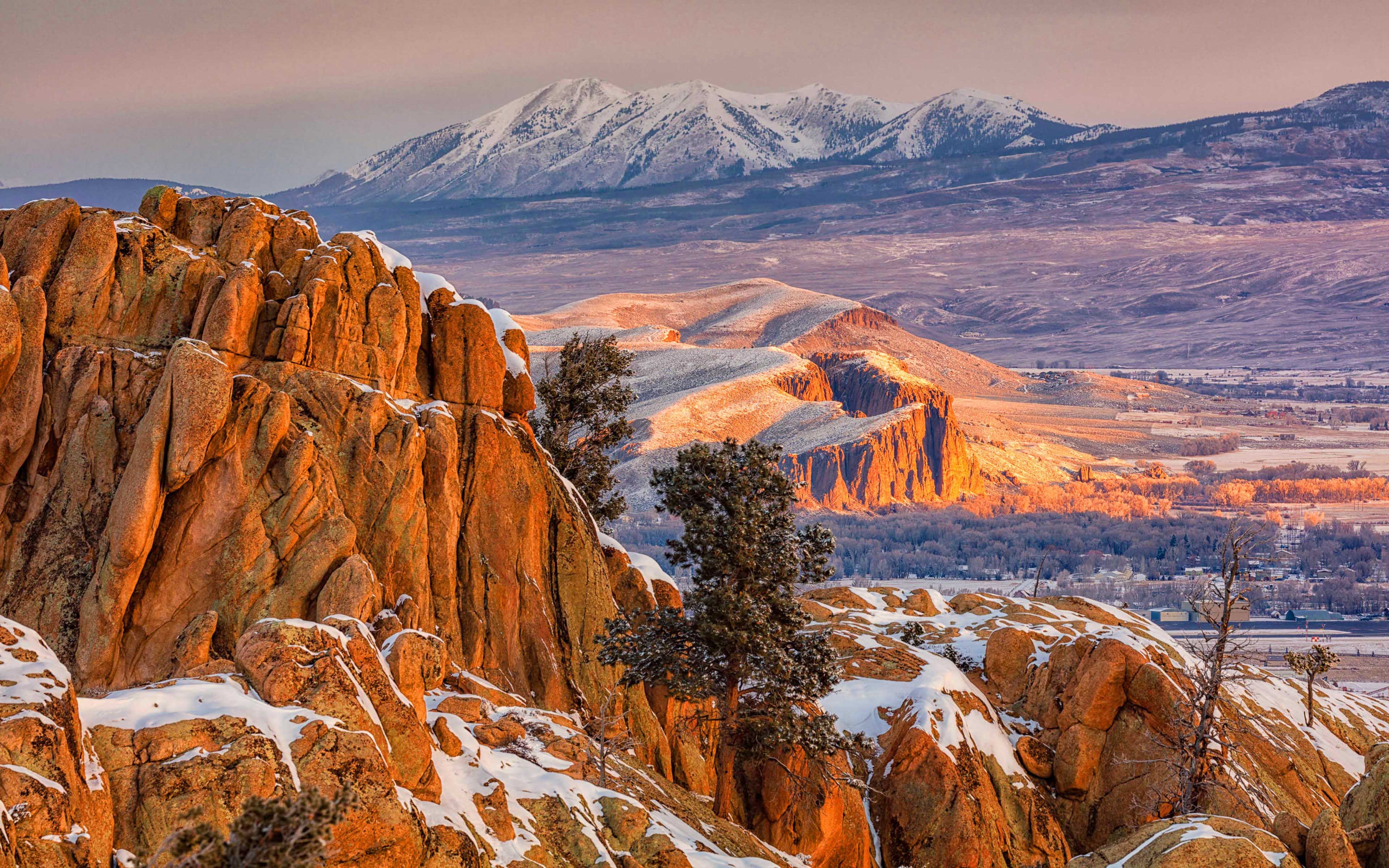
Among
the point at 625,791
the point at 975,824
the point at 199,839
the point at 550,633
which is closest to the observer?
the point at 199,839

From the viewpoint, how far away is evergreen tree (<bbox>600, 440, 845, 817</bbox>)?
33.3 m

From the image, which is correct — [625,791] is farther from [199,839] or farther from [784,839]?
[199,839]

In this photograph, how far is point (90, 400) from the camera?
93.0ft

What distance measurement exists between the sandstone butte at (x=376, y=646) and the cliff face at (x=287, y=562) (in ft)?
0.24

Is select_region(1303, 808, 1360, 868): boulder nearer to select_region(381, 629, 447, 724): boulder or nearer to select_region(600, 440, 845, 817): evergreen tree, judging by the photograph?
select_region(600, 440, 845, 817): evergreen tree

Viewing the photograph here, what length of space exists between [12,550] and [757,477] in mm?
18251

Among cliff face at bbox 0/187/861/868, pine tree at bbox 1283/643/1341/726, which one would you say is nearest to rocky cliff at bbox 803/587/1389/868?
pine tree at bbox 1283/643/1341/726

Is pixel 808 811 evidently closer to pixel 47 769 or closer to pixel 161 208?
pixel 47 769

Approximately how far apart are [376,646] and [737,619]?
12.1 metres

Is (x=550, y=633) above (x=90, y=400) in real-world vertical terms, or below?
below

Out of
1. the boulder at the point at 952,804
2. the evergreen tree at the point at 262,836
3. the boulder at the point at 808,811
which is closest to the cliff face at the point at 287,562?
the boulder at the point at 808,811

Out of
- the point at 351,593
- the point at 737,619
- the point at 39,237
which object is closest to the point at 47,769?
the point at 351,593

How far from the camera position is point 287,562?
27.9 m

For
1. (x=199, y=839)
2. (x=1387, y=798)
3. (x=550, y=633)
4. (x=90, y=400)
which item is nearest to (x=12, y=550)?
(x=90, y=400)
